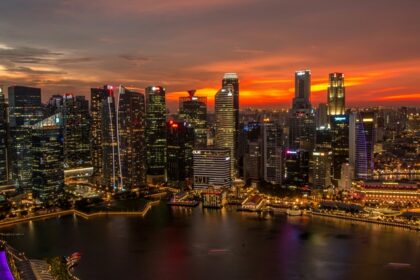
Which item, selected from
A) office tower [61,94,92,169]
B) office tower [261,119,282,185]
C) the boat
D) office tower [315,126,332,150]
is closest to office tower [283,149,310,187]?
office tower [261,119,282,185]

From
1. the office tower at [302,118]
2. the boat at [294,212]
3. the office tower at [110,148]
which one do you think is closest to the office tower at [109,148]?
the office tower at [110,148]

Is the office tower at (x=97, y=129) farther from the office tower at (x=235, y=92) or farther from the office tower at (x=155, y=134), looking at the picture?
the office tower at (x=235, y=92)

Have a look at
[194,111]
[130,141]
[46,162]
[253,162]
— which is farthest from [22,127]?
[253,162]

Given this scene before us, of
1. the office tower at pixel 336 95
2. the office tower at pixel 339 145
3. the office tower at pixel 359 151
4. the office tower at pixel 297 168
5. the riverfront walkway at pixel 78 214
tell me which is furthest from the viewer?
the office tower at pixel 336 95

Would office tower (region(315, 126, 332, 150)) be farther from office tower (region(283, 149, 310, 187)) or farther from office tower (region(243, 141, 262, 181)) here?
office tower (region(243, 141, 262, 181))

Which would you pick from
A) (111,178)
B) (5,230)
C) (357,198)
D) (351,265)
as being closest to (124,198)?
(111,178)

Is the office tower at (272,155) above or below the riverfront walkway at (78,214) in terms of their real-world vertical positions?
above
